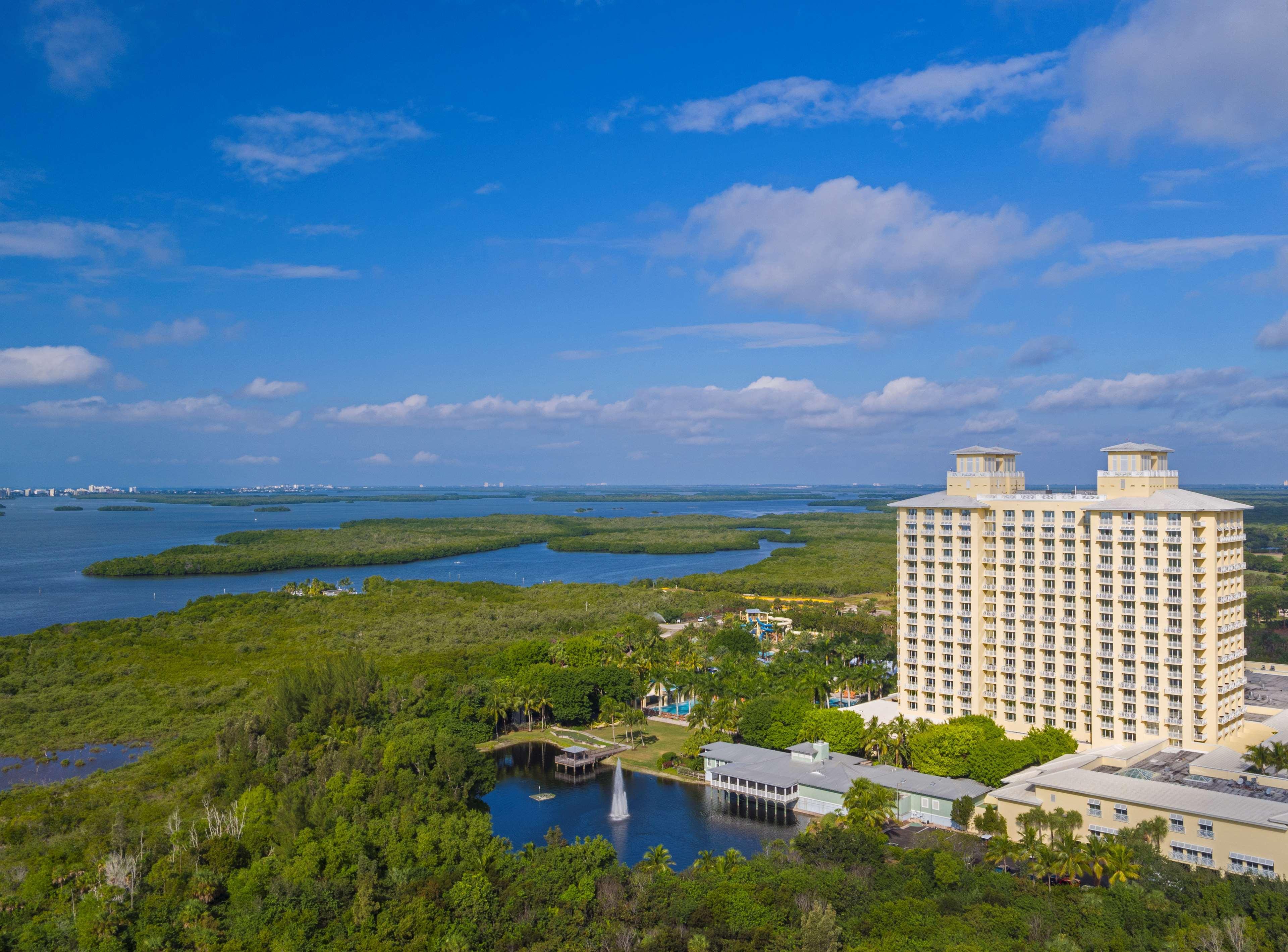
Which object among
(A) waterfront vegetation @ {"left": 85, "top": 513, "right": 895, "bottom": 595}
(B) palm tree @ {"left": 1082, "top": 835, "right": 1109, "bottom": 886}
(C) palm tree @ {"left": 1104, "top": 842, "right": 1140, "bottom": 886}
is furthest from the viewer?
(A) waterfront vegetation @ {"left": 85, "top": 513, "right": 895, "bottom": 595}

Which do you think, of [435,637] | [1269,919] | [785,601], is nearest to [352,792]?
[1269,919]

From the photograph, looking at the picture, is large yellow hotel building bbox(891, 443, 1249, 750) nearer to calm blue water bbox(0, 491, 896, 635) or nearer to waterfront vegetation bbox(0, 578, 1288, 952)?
waterfront vegetation bbox(0, 578, 1288, 952)

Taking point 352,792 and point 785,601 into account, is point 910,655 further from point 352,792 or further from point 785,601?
point 785,601

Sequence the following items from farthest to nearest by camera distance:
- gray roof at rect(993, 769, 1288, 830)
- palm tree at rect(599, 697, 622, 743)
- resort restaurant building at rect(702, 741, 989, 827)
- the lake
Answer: palm tree at rect(599, 697, 622, 743) → resort restaurant building at rect(702, 741, 989, 827) → the lake → gray roof at rect(993, 769, 1288, 830)

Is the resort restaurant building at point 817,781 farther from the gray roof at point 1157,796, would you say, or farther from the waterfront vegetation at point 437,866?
the gray roof at point 1157,796

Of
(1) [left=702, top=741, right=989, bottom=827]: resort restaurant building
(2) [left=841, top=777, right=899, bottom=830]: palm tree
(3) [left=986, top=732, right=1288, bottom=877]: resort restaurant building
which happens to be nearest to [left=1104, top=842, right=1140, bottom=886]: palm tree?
(3) [left=986, top=732, right=1288, bottom=877]: resort restaurant building

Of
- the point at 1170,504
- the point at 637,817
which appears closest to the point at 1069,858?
the point at 637,817
